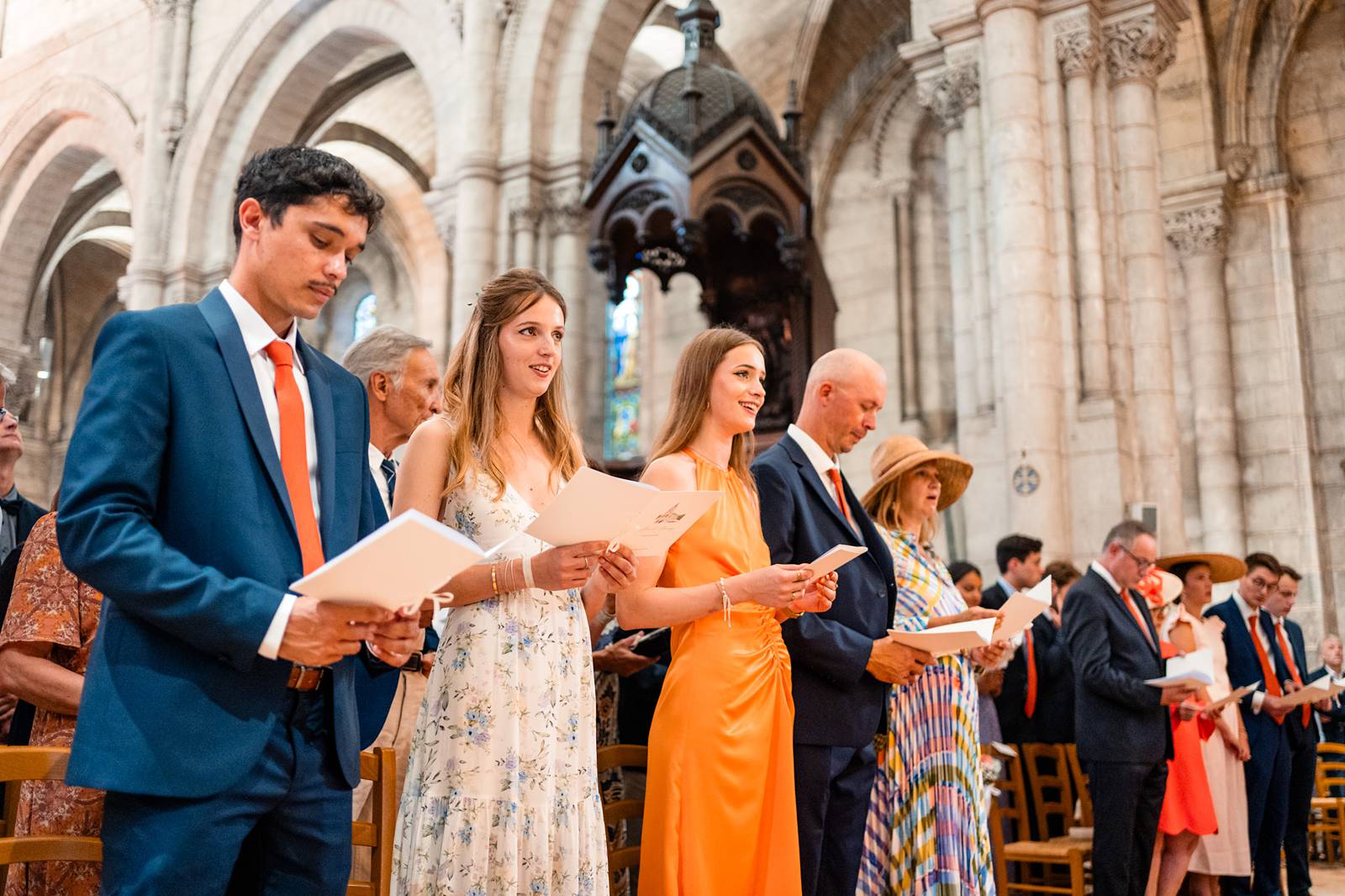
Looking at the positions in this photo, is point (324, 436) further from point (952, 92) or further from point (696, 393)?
point (952, 92)

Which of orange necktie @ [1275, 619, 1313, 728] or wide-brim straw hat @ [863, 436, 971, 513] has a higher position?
wide-brim straw hat @ [863, 436, 971, 513]

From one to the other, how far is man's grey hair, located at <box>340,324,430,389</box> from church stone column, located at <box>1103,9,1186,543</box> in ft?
19.7

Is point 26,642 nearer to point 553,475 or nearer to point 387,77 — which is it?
point 553,475

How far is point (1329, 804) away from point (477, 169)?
27.4 ft

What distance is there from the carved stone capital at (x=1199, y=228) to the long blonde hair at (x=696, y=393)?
10459mm

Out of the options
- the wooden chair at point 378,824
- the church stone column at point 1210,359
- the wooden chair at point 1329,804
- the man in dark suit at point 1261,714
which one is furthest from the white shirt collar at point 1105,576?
the church stone column at point 1210,359

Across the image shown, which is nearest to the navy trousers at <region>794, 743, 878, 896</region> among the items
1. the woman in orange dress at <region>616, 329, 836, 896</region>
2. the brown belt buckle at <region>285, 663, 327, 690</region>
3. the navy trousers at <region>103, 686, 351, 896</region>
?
the woman in orange dress at <region>616, 329, 836, 896</region>

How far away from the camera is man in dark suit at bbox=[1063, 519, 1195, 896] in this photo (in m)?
4.57

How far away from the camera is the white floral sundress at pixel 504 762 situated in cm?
215

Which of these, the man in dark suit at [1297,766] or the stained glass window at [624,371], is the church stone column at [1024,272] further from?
the stained glass window at [624,371]

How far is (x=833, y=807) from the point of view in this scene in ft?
10.00

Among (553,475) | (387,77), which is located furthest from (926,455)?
(387,77)

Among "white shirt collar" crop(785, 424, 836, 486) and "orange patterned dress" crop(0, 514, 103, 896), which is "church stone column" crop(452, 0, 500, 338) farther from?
"orange patterned dress" crop(0, 514, 103, 896)

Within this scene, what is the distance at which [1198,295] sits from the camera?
12133 millimetres
